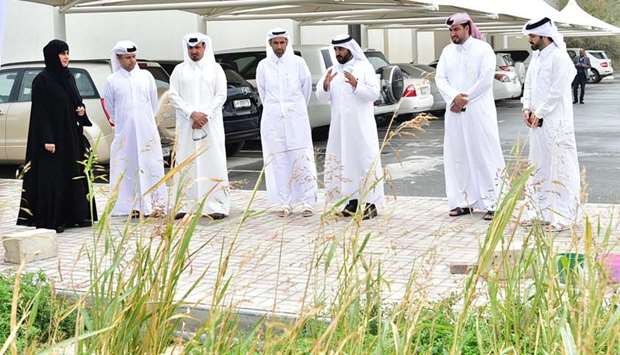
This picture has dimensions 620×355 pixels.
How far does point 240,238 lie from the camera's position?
372 inches

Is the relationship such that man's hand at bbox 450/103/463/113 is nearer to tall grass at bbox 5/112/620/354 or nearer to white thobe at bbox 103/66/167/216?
white thobe at bbox 103/66/167/216

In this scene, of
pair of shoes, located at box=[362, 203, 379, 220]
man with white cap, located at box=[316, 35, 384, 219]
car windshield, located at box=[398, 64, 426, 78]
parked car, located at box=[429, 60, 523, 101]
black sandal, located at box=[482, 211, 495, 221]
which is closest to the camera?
pair of shoes, located at box=[362, 203, 379, 220]

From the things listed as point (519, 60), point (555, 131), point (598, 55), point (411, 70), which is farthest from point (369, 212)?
point (598, 55)

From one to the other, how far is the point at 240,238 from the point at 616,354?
5830 mm

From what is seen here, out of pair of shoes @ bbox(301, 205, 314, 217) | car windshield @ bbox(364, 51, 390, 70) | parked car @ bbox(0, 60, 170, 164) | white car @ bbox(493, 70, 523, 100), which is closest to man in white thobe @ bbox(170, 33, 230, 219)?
pair of shoes @ bbox(301, 205, 314, 217)

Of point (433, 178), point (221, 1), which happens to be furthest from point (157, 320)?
point (221, 1)

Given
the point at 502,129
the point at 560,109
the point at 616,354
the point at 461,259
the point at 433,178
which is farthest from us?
the point at 502,129

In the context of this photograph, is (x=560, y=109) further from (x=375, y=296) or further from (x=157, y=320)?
(x=157, y=320)

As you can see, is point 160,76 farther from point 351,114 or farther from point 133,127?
point 351,114

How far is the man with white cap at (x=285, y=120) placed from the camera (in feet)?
35.4

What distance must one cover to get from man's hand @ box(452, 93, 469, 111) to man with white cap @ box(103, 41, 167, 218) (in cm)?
292

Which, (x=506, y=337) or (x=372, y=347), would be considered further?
(x=506, y=337)

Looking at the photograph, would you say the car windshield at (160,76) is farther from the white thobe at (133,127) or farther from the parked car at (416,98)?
the parked car at (416,98)

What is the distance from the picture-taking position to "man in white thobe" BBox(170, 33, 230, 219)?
10.6m
